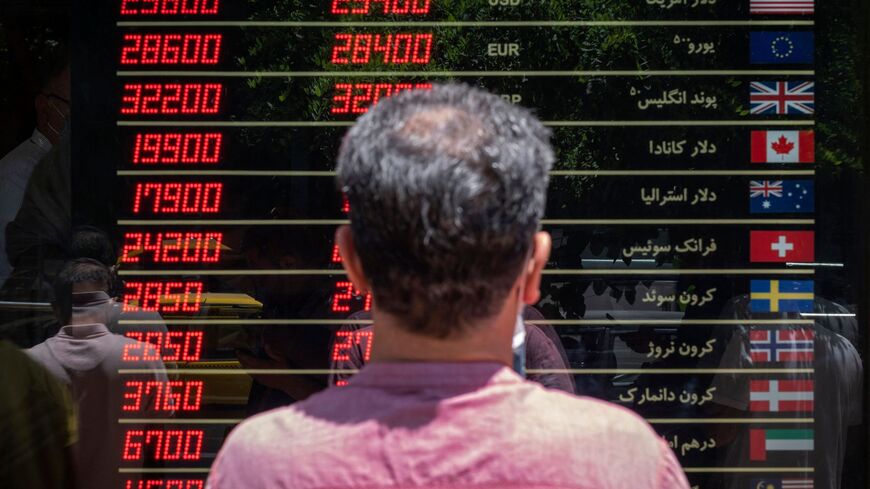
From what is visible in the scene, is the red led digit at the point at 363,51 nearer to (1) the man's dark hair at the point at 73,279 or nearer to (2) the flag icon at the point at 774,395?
(1) the man's dark hair at the point at 73,279

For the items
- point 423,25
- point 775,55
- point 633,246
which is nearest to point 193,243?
point 423,25

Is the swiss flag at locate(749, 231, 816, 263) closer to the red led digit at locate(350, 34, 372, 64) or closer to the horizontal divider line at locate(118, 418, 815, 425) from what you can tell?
the horizontal divider line at locate(118, 418, 815, 425)

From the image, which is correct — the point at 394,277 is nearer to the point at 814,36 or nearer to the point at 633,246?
the point at 633,246

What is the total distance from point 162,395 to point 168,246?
0.54 metres

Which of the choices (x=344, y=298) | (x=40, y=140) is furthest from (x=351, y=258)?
(x=40, y=140)

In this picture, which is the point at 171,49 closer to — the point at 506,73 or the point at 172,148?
the point at 172,148

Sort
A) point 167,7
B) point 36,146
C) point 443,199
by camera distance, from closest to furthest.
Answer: point 443,199 → point 167,7 → point 36,146

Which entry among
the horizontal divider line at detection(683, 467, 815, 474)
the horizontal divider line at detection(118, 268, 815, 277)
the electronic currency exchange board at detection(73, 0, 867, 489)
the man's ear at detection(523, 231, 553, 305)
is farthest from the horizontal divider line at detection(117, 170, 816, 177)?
the man's ear at detection(523, 231, 553, 305)

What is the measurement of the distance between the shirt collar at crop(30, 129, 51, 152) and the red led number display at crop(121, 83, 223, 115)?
1.15ft

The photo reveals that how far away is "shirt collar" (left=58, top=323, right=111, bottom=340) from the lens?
373 centimetres

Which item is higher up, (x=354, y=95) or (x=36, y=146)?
(x=354, y=95)

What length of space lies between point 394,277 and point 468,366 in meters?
0.14

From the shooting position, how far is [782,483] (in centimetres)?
368

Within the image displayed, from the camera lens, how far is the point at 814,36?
3.69 metres
